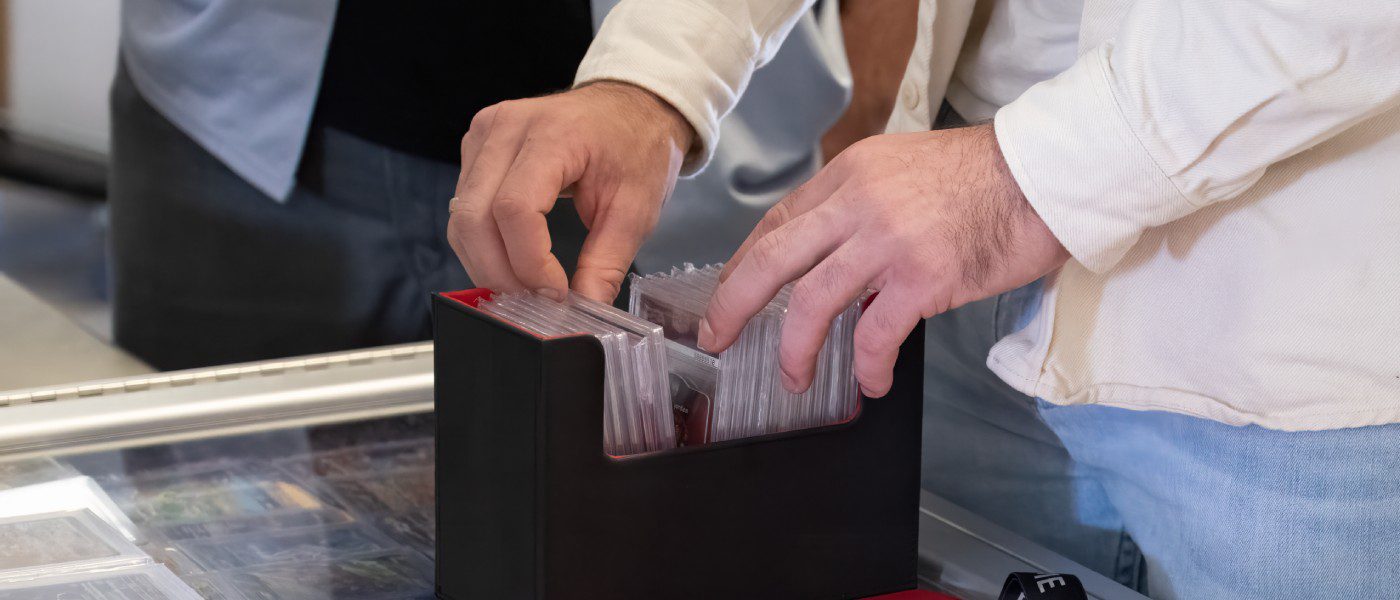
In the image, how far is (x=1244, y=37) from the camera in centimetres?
59

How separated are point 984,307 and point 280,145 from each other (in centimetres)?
101

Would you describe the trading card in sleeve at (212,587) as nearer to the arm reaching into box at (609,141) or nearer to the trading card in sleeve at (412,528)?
the trading card in sleeve at (412,528)

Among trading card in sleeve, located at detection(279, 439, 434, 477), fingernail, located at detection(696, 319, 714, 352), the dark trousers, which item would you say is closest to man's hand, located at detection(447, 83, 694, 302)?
fingernail, located at detection(696, 319, 714, 352)

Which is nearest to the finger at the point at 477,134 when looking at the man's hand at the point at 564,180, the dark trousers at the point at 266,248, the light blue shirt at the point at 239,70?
the man's hand at the point at 564,180

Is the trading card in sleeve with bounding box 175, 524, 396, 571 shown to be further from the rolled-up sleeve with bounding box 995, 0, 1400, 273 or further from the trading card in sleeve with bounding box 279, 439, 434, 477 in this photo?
the rolled-up sleeve with bounding box 995, 0, 1400, 273

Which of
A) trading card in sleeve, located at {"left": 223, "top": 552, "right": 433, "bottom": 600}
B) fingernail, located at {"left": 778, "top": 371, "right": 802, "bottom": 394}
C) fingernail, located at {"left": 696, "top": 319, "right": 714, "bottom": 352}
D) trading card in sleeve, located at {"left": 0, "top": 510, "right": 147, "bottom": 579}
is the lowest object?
trading card in sleeve, located at {"left": 223, "top": 552, "right": 433, "bottom": 600}

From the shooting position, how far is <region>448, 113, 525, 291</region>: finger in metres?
0.80

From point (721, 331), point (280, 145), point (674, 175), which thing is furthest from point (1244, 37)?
point (280, 145)

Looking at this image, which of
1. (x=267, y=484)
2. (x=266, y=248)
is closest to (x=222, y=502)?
(x=267, y=484)

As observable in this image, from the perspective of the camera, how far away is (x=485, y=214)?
31.8 inches

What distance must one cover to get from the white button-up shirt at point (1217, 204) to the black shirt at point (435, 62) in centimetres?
96

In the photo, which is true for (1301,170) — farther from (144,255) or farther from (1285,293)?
(144,255)

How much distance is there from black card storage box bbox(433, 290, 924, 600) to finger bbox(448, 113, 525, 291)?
0.28 feet

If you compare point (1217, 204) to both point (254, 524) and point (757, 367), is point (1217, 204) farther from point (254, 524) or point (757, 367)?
point (254, 524)
